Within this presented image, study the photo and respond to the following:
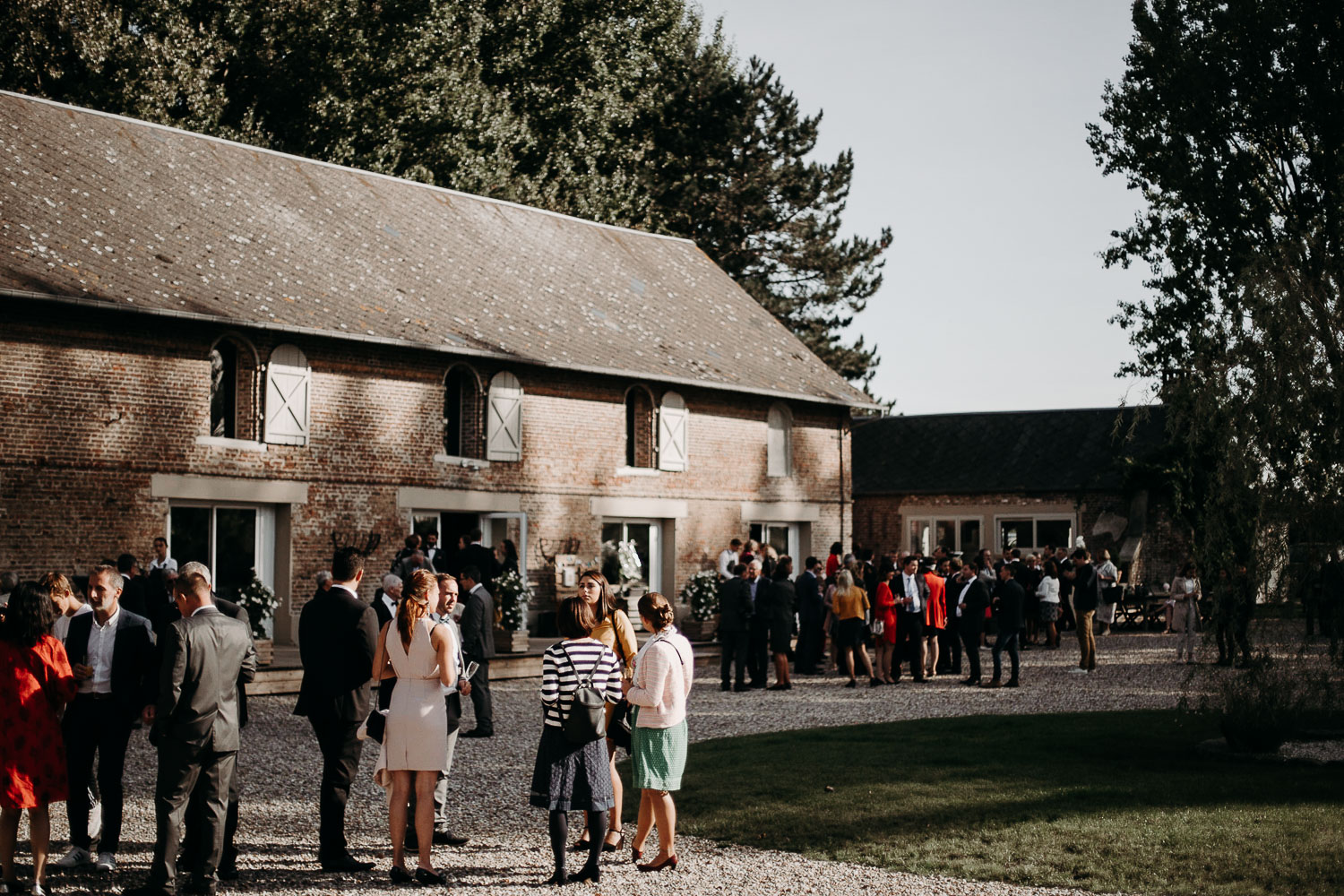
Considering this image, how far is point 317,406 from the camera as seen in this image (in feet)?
72.1

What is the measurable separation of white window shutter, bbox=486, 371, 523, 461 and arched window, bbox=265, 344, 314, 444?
3444mm

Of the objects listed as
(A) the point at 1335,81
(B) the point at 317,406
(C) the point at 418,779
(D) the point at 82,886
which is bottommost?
(D) the point at 82,886

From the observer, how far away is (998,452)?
137 feet

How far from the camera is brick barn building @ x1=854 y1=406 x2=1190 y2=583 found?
37406mm

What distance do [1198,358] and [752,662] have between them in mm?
8714

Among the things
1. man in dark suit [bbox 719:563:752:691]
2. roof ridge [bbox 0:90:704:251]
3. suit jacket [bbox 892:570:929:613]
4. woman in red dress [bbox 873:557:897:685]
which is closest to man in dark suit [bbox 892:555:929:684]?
suit jacket [bbox 892:570:929:613]

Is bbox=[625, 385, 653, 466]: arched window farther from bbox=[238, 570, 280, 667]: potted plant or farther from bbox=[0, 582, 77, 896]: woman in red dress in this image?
bbox=[0, 582, 77, 896]: woman in red dress

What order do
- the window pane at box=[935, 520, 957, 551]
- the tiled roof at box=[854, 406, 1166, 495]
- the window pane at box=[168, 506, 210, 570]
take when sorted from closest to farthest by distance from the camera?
1. the window pane at box=[168, 506, 210, 570]
2. the tiled roof at box=[854, 406, 1166, 495]
3. the window pane at box=[935, 520, 957, 551]

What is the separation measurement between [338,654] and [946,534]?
3391 centimetres

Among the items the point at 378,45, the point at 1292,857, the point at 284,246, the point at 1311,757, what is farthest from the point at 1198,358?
the point at 378,45

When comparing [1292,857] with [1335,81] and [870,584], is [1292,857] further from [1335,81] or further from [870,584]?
[1335,81]

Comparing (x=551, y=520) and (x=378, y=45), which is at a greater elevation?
(x=378, y=45)

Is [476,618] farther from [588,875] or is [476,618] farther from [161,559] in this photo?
[161,559]

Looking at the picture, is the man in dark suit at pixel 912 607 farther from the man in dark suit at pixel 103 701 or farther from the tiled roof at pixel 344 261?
the man in dark suit at pixel 103 701
